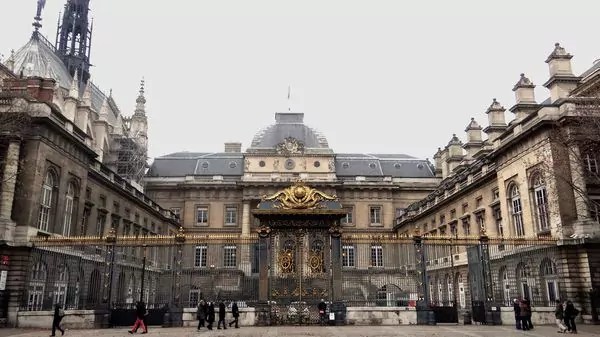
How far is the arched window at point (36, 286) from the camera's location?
21.6 meters

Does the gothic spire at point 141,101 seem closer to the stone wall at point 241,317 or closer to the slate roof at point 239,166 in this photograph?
the slate roof at point 239,166

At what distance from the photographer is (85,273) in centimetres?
2561

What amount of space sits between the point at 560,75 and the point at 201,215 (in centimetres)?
3746

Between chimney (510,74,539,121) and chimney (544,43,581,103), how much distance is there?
2047 mm

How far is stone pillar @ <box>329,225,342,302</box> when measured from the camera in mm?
18938

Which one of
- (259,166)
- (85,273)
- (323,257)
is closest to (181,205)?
(259,166)

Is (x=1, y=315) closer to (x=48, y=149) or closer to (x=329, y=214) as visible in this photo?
(x=48, y=149)

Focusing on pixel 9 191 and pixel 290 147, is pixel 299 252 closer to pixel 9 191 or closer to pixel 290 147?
pixel 9 191

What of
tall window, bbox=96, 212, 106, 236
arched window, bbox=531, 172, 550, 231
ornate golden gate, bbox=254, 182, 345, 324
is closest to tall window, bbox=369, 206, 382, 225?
arched window, bbox=531, 172, 550, 231

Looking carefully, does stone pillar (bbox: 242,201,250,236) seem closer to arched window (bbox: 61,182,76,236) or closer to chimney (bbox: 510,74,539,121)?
arched window (bbox: 61,182,76,236)

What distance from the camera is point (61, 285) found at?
24.2 metres

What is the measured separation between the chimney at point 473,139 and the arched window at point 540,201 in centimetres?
1606

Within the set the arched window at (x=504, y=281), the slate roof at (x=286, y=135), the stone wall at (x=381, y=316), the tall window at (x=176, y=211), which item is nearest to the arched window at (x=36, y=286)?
the stone wall at (x=381, y=316)

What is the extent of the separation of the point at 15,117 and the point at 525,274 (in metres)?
24.6
